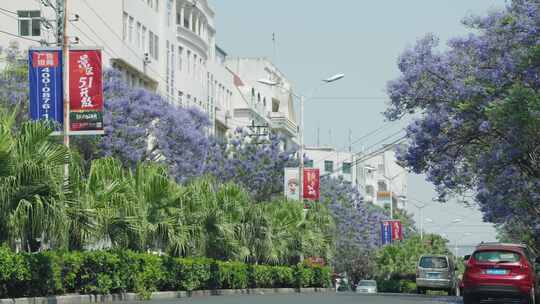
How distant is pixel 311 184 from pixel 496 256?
92.8ft

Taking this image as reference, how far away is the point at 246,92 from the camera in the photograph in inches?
4033

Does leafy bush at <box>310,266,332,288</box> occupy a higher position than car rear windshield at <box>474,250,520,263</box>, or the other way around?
car rear windshield at <box>474,250,520,263</box>

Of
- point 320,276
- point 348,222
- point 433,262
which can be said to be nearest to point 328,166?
point 348,222

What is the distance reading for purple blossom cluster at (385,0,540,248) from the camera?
33594mm

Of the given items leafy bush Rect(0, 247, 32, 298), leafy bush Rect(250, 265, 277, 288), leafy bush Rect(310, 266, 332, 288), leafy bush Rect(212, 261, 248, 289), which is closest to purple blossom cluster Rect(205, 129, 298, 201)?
leafy bush Rect(310, 266, 332, 288)

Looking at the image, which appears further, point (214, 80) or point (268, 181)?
point (214, 80)

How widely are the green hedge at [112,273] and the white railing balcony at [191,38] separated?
30518 millimetres

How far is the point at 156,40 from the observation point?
66000 mm

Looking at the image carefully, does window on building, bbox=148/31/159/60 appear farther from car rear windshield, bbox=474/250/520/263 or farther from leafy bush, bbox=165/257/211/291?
car rear windshield, bbox=474/250/520/263

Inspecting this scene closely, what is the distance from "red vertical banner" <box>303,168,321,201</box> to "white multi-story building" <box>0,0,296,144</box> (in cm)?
1128

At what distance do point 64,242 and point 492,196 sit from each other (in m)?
23.6


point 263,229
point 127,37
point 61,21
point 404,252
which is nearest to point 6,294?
point 61,21

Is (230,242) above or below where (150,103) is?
below

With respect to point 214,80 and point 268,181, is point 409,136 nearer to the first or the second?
point 268,181
